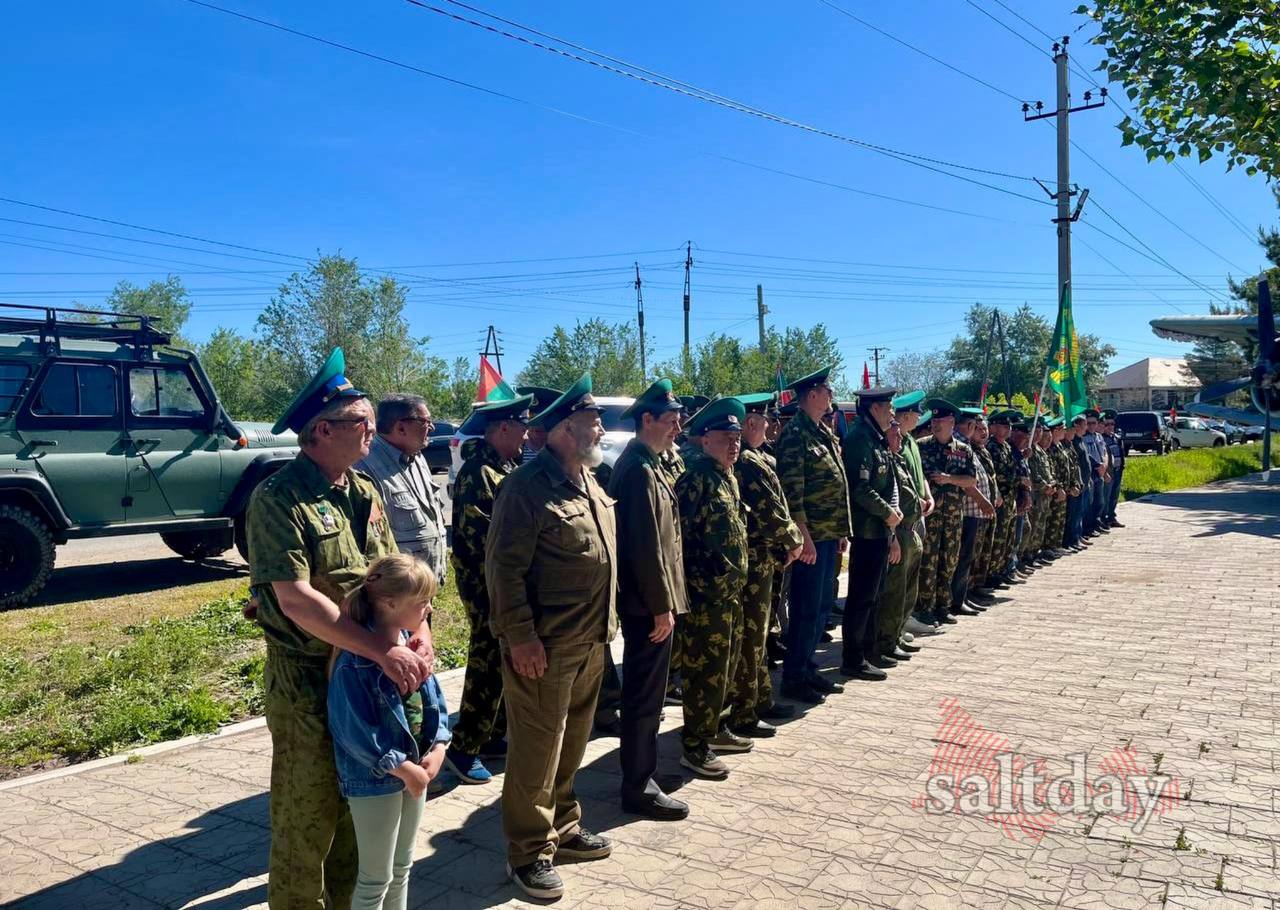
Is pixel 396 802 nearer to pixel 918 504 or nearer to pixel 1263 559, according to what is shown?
pixel 918 504

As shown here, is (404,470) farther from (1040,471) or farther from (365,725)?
(1040,471)

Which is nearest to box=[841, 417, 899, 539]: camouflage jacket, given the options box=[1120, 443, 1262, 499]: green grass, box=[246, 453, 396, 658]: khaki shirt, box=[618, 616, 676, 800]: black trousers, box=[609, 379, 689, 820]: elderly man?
box=[609, 379, 689, 820]: elderly man

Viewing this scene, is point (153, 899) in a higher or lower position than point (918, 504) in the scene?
lower

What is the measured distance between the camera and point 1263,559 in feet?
36.3

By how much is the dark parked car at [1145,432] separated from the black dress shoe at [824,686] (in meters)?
38.7

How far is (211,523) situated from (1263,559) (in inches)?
495

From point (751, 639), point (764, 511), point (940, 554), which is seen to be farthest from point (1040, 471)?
point (751, 639)

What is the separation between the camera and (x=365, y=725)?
8.04 ft

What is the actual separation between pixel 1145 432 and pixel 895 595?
3911 cm

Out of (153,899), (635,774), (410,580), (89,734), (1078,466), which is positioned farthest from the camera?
(1078,466)

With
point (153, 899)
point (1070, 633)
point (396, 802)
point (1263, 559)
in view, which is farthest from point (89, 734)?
point (1263, 559)

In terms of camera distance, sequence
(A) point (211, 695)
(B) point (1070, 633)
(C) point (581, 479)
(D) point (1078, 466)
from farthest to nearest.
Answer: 1. (D) point (1078, 466)
2. (B) point (1070, 633)
3. (A) point (211, 695)
4. (C) point (581, 479)

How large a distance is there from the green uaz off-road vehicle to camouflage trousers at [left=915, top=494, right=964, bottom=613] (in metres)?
6.18

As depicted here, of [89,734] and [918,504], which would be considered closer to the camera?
[89,734]
